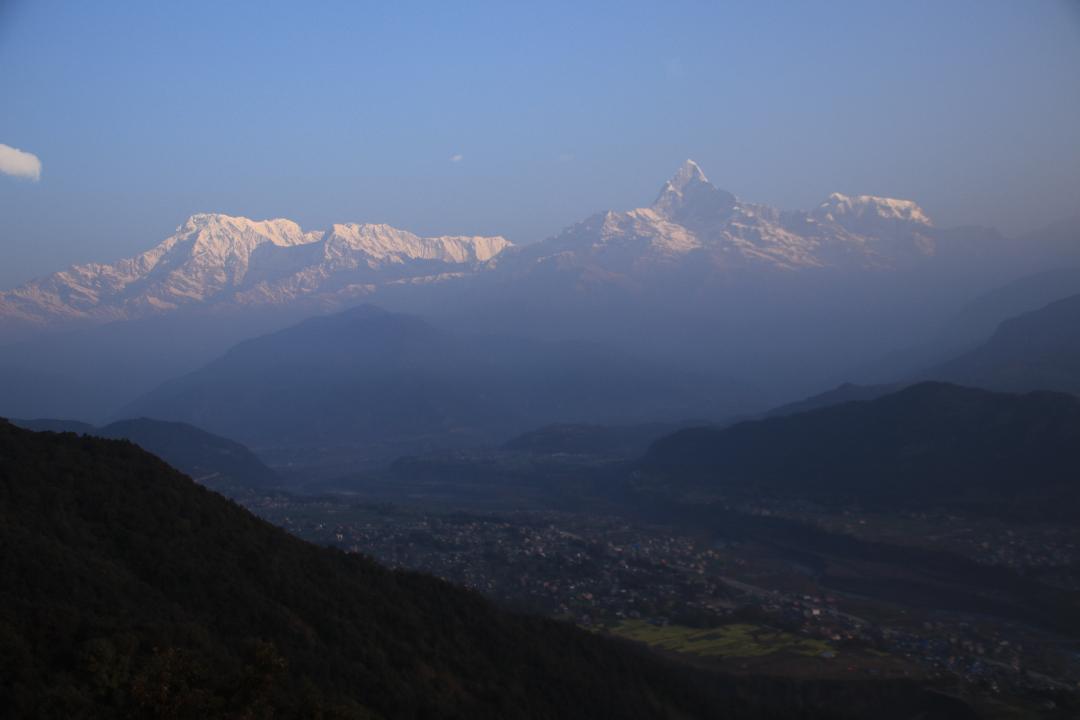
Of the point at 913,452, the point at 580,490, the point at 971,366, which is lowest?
the point at 580,490

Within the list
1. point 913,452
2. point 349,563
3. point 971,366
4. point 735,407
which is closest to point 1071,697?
point 349,563

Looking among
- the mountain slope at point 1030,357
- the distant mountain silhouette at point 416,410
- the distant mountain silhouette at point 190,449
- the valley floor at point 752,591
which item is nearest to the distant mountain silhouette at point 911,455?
the valley floor at point 752,591

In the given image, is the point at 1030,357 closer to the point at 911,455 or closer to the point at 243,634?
the point at 911,455

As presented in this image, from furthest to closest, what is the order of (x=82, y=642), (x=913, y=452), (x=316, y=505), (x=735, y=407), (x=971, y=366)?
(x=735, y=407) → (x=971, y=366) → (x=316, y=505) → (x=913, y=452) → (x=82, y=642)

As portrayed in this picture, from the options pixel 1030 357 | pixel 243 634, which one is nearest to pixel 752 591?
pixel 243 634

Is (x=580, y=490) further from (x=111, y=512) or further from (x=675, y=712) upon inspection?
(x=111, y=512)

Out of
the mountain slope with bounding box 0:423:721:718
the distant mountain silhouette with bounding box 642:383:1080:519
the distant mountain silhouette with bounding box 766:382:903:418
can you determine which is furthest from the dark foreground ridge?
the distant mountain silhouette with bounding box 766:382:903:418

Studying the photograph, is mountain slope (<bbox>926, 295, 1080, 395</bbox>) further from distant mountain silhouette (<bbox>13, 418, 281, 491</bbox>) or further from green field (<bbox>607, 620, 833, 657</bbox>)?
distant mountain silhouette (<bbox>13, 418, 281, 491</bbox>)

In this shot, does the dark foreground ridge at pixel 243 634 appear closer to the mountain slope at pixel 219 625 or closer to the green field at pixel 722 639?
the mountain slope at pixel 219 625
